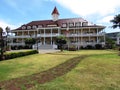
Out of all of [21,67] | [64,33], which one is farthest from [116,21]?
[21,67]

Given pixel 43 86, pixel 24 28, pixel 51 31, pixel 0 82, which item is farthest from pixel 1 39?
pixel 24 28

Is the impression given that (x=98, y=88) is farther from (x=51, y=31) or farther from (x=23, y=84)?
(x=51, y=31)

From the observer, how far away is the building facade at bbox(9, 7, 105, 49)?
60509 millimetres

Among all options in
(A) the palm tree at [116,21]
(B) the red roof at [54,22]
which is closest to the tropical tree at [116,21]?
(A) the palm tree at [116,21]

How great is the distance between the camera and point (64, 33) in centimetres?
6525

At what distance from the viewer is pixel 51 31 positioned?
6388 centimetres

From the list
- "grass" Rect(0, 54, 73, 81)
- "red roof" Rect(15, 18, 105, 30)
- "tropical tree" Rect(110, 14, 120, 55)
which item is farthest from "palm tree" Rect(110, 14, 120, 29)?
"grass" Rect(0, 54, 73, 81)

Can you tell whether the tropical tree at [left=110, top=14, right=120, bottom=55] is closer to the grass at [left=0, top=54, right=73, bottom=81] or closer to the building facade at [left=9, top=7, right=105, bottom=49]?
the building facade at [left=9, top=7, right=105, bottom=49]

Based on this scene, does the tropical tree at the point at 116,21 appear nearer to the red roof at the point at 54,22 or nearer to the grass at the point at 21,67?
the red roof at the point at 54,22

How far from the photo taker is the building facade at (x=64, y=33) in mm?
60509

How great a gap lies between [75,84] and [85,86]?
0.62m

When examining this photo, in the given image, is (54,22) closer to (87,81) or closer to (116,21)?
(116,21)

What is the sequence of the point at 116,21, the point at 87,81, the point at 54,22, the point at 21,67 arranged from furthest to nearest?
the point at 54,22
the point at 116,21
the point at 21,67
the point at 87,81

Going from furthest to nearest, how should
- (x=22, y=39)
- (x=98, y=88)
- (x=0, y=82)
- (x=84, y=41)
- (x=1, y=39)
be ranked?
(x=22, y=39) < (x=84, y=41) < (x=1, y=39) < (x=0, y=82) < (x=98, y=88)
